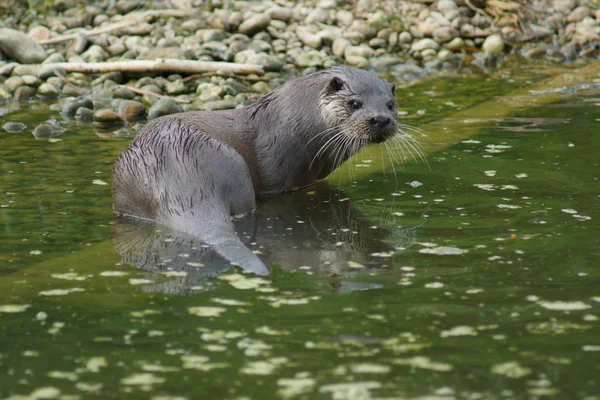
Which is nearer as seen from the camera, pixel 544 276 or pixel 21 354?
pixel 21 354

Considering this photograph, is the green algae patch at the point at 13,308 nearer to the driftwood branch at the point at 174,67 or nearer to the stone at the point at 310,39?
the driftwood branch at the point at 174,67

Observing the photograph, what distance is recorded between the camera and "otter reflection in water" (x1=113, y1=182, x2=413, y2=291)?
4.34 metres

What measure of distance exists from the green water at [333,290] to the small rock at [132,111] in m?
1.56

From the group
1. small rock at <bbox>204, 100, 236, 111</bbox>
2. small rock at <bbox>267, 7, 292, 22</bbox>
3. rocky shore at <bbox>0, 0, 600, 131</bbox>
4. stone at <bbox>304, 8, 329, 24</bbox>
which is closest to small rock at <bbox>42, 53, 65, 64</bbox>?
rocky shore at <bbox>0, 0, 600, 131</bbox>

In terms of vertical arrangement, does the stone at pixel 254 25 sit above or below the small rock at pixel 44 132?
above

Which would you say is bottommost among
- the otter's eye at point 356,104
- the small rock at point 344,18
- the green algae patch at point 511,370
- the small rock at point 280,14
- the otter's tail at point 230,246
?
the green algae patch at point 511,370

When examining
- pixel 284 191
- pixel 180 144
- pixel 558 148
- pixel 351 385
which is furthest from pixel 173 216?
pixel 558 148

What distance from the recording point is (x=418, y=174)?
6270 millimetres

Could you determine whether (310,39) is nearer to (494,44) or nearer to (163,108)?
(494,44)

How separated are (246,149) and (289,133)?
0.99 feet

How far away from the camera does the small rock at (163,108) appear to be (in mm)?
8070

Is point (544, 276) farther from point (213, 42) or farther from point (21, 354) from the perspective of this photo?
point (213, 42)

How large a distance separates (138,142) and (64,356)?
2316mm

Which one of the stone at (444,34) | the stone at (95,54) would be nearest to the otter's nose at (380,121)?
the stone at (95,54)
